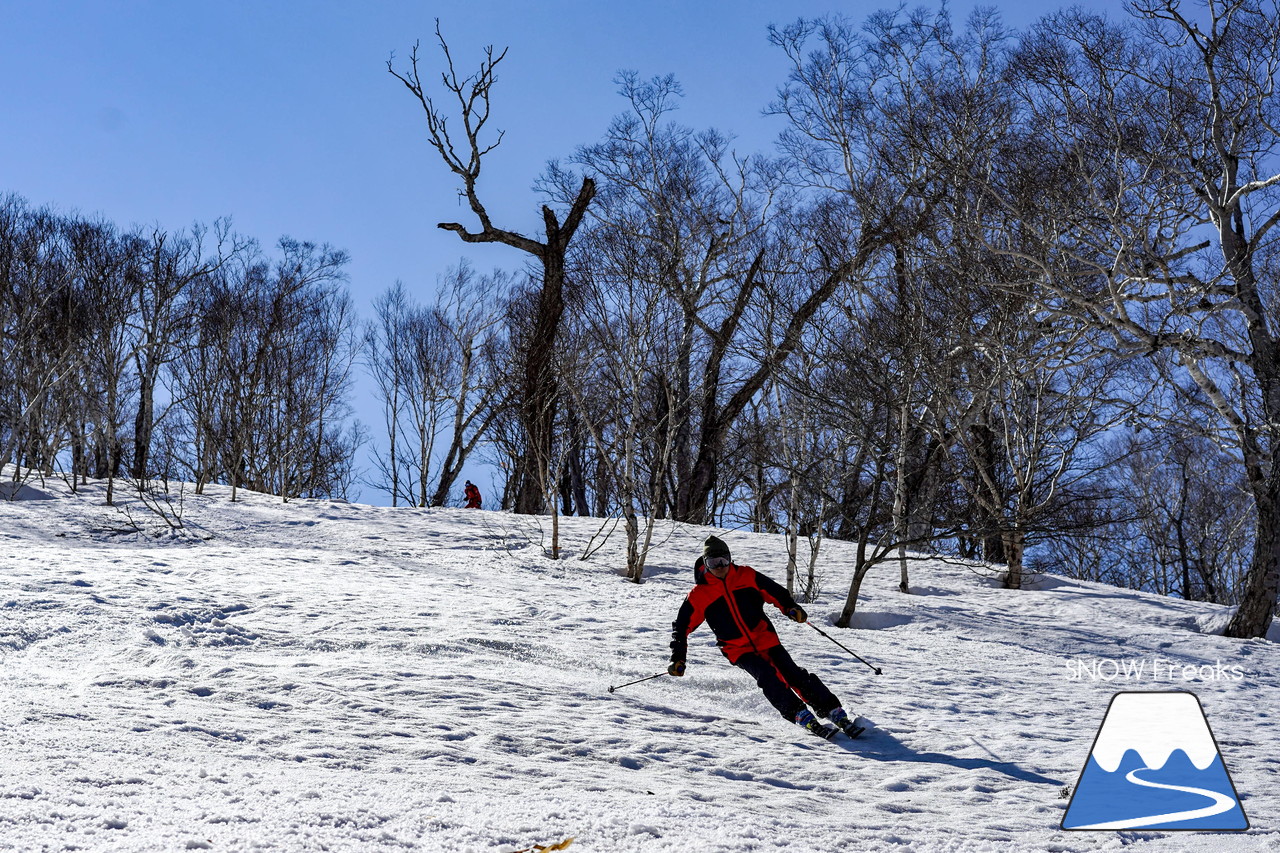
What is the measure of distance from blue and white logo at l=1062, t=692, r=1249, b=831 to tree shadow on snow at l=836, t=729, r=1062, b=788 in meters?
0.48

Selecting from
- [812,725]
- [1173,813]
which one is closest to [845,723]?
[812,725]

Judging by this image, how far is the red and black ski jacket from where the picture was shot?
19.6 ft

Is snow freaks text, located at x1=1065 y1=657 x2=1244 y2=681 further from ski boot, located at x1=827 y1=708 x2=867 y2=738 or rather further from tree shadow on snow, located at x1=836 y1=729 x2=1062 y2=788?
ski boot, located at x1=827 y1=708 x2=867 y2=738

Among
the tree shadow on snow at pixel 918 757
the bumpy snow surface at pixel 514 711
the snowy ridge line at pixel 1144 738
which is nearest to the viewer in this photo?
the bumpy snow surface at pixel 514 711

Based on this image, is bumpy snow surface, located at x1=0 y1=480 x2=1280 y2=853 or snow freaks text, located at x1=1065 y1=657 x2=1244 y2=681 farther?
snow freaks text, located at x1=1065 y1=657 x2=1244 y2=681

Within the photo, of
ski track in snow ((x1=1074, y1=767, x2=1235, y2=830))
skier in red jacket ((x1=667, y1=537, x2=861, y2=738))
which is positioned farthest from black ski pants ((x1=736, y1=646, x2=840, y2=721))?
ski track in snow ((x1=1074, y1=767, x2=1235, y2=830))

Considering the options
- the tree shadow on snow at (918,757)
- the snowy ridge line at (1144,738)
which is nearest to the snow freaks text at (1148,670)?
the tree shadow on snow at (918,757)

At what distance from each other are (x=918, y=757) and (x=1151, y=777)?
4.35 ft

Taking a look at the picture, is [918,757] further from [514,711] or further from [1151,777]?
[514,711]

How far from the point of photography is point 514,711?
571 centimetres

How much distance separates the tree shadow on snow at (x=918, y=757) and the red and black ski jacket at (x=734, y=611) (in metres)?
0.79

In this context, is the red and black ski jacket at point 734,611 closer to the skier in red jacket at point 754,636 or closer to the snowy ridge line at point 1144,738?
the skier in red jacket at point 754,636

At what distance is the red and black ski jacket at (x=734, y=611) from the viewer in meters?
5.97

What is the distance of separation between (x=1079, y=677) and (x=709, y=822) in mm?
5713
